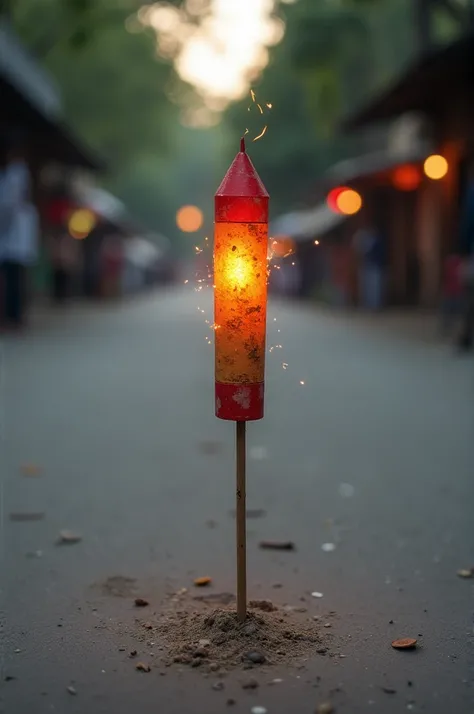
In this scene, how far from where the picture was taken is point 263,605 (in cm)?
332

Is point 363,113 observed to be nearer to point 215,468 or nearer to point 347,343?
point 347,343

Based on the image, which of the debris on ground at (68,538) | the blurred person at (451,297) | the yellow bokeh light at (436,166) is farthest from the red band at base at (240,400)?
the yellow bokeh light at (436,166)

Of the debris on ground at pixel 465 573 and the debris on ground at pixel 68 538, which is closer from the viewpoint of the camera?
the debris on ground at pixel 465 573

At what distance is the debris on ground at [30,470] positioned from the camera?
18.5 feet

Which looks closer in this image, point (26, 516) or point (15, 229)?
point (26, 516)

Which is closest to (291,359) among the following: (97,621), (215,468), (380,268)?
(215,468)

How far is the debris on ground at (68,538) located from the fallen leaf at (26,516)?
344 mm

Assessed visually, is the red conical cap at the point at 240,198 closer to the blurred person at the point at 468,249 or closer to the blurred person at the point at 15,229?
the blurred person at the point at 468,249

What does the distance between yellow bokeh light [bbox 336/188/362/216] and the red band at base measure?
76.5ft

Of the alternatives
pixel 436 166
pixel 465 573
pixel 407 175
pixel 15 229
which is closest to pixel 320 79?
pixel 407 175

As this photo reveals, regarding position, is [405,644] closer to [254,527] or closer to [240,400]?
[240,400]

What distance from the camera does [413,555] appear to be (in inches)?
158

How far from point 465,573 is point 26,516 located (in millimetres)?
2178

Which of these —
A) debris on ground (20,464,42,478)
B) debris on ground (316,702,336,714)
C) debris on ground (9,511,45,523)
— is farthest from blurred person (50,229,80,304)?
debris on ground (316,702,336,714)
